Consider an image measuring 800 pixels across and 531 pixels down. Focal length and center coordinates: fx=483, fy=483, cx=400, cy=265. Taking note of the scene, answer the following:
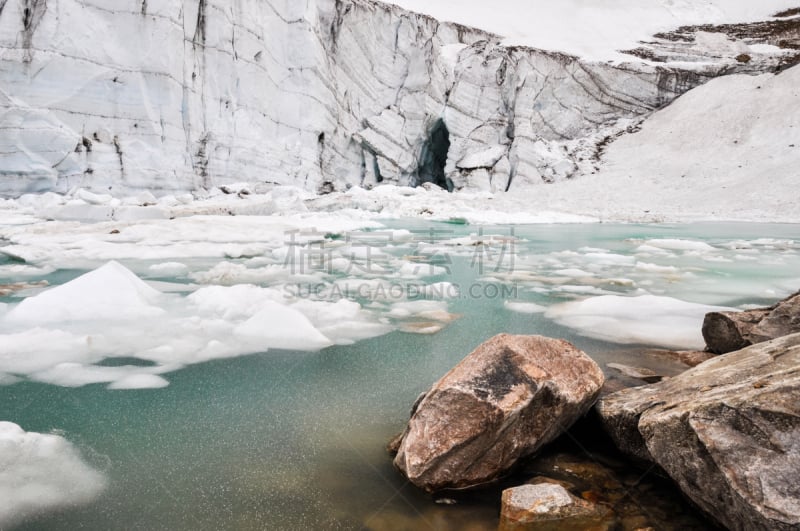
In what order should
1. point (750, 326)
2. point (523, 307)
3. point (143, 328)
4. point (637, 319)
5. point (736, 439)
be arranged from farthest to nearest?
point (523, 307) < point (637, 319) < point (143, 328) < point (750, 326) < point (736, 439)

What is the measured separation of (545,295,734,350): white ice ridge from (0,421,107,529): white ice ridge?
10.1 ft

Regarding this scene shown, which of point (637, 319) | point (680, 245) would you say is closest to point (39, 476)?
point (637, 319)

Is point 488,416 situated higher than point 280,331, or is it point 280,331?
point 488,416

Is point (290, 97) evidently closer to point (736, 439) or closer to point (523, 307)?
point (523, 307)

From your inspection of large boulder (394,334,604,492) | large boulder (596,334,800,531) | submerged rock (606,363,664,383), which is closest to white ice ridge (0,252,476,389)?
submerged rock (606,363,664,383)

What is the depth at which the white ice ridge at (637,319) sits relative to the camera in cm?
341

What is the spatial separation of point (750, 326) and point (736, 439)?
6.06 feet

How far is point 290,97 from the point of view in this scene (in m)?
19.8

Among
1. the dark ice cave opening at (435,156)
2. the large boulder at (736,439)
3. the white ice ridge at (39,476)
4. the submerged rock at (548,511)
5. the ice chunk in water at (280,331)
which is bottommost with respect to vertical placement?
the white ice ridge at (39,476)

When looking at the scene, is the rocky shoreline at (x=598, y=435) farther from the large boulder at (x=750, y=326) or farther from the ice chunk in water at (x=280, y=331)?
the ice chunk in water at (x=280, y=331)

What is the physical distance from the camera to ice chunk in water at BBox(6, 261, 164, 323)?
348 centimetres

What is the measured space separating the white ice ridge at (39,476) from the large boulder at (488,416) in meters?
1.13

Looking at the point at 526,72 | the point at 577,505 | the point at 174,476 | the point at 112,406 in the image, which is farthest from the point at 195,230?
the point at 526,72

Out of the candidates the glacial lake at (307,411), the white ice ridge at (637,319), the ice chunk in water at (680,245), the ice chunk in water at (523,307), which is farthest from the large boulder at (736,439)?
the ice chunk in water at (680,245)
